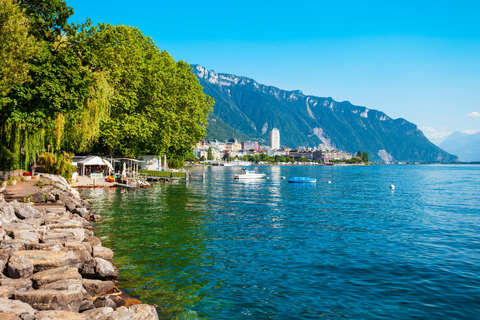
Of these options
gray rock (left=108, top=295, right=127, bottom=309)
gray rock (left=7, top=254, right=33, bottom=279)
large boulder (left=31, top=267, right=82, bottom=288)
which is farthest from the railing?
gray rock (left=108, top=295, right=127, bottom=309)

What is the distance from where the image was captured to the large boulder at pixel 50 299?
772 centimetres

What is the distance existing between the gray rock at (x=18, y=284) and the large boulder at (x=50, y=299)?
0.68 m

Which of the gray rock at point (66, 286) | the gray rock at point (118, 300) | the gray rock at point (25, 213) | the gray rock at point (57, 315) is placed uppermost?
the gray rock at point (25, 213)

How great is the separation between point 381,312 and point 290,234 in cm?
999

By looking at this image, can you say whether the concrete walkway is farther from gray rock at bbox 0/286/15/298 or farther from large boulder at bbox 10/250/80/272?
gray rock at bbox 0/286/15/298

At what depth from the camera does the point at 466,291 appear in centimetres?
1091

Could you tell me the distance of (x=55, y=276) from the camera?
8977 millimetres

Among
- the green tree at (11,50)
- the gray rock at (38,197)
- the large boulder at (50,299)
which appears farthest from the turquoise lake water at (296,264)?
the green tree at (11,50)

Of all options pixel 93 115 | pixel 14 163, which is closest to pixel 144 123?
pixel 93 115

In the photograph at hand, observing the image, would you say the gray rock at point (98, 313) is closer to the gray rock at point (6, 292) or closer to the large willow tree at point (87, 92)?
the gray rock at point (6, 292)

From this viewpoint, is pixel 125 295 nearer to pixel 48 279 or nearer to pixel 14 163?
pixel 48 279

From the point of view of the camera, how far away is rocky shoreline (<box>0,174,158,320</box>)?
7504mm

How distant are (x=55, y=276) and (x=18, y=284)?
0.83 meters

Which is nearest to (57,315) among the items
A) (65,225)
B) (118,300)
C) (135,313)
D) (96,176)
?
(135,313)
